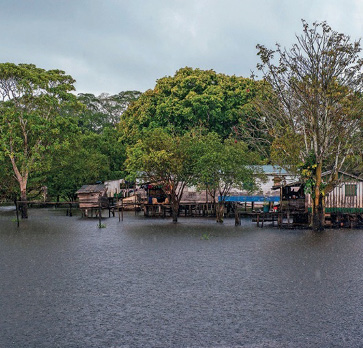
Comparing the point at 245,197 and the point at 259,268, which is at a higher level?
the point at 245,197

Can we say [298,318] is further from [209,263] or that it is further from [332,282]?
[209,263]

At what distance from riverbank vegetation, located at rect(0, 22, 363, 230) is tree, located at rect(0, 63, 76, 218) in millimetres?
102

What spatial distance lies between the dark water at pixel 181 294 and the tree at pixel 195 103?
125 feet

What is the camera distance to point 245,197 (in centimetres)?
4709

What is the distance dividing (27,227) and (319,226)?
21706 millimetres

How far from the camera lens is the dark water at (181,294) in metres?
9.45

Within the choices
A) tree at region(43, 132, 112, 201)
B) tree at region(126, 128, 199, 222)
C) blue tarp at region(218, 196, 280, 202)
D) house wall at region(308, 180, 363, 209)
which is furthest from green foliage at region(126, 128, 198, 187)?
tree at region(43, 132, 112, 201)

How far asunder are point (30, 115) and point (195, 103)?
22.7 metres

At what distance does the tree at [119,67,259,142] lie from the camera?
60.9 meters

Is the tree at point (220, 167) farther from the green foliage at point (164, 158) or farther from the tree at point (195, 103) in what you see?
the tree at point (195, 103)

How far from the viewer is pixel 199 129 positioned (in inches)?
2231

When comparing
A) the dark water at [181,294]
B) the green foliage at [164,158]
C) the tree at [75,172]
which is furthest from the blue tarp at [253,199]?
the dark water at [181,294]

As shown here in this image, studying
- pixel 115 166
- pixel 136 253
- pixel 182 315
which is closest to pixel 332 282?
pixel 182 315

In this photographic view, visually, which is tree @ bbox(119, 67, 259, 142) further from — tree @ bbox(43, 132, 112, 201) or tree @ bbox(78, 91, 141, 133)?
tree @ bbox(78, 91, 141, 133)
